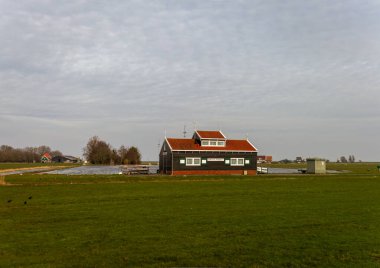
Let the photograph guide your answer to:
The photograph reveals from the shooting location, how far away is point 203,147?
245ft

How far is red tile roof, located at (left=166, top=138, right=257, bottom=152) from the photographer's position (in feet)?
240

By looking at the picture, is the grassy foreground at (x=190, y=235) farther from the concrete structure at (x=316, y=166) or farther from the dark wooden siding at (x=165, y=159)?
the concrete structure at (x=316, y=166)

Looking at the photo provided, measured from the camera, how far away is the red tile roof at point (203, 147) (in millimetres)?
73125

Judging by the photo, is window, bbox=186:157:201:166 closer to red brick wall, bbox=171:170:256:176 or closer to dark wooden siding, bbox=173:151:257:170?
dark wooden siding, bbox=173:151:257:170

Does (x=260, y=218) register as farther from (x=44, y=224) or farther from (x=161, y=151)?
(x=161, y=151)

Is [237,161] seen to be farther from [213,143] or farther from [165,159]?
[165,159]

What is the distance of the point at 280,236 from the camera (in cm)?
1447

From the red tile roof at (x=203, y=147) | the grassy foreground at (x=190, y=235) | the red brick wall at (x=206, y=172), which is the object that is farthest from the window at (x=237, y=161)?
the grassy foreground at (x=190, y=235)

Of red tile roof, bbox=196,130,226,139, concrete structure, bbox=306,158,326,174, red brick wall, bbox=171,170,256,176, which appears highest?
red tile roof, bbox=196,130,226,139

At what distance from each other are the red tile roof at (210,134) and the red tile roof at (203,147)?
1.92 metres

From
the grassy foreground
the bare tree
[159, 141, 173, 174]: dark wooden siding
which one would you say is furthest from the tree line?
the grassy foreground

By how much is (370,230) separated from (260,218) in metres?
5.01

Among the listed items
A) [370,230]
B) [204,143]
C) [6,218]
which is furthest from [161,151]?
[370,230]

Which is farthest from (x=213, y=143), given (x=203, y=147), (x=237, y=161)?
(x=237, y=161)
